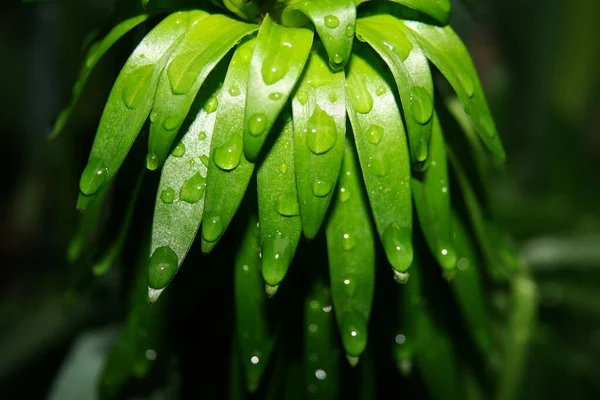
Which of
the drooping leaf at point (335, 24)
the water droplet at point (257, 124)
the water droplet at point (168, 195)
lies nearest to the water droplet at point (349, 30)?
the drooping leaf at point (335, 24)

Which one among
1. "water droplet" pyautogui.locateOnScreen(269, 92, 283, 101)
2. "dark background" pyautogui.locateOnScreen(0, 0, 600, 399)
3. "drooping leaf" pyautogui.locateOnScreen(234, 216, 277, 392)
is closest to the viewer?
"water droplet" pyautogui.locateOnScreen(269, 92, 283, 101)

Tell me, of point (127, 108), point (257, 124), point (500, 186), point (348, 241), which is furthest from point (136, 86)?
point (500, 186)

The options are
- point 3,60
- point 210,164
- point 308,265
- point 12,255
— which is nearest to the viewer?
point 210,164

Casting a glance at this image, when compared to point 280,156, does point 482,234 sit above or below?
below

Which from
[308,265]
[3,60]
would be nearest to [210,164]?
→ [308,265]

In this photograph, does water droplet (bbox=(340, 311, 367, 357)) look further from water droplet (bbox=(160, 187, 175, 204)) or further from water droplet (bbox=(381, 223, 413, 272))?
water droplet (bbox=(160, 187, 175, 204))

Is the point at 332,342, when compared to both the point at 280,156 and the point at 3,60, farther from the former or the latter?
the point at 3,60

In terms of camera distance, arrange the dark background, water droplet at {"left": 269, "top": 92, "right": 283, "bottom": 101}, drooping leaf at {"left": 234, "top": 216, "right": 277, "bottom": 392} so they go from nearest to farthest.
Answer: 1. water droplet at {"left": 269, "top": 92, "right": 283, "bottom": 101}
2. drooping leaf at {"left": 234, "top": 216, "right": 277, "bottom": 392}
3. the dark background

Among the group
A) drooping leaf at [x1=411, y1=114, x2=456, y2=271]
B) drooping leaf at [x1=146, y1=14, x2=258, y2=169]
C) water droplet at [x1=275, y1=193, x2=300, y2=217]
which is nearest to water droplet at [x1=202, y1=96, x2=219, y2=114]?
drooping leaf at [x1=146, y1=14, x2=258, y2=169]
